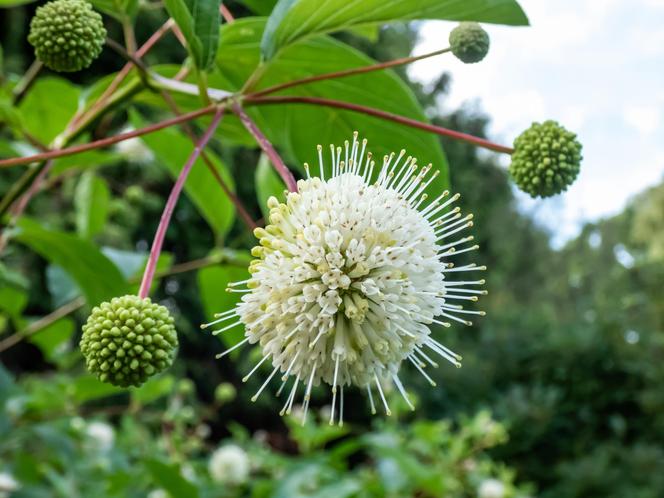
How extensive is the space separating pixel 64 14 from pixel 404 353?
566 millimetres

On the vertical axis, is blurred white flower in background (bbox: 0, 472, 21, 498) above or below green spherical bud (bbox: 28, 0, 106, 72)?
below

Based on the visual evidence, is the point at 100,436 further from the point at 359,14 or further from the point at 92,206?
the point at 359,14

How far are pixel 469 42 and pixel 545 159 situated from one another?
18 centimetres

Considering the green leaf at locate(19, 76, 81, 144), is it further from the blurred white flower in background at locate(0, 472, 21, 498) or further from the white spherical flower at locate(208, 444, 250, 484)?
the white spherical flower at locate(208, 444, 250, 484)

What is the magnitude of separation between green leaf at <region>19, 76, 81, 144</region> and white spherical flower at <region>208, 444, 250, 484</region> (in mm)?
1912

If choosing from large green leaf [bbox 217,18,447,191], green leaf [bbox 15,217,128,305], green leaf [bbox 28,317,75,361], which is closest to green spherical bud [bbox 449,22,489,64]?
large green leaf [bbox 217,18,447,191]

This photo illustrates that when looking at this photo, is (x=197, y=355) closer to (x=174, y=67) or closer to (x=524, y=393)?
(x=524, y=393)

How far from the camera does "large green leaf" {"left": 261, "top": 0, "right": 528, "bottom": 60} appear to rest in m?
0.87

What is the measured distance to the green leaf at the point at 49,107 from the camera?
1552 millimetres

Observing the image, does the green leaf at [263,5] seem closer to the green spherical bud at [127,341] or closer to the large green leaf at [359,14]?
the large green leaf at [359,14]

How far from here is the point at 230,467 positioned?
3.13m

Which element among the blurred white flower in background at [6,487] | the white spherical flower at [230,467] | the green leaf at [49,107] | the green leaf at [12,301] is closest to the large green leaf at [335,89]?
the green leaf at [49,107]

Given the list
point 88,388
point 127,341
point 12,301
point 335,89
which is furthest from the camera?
point 88,388

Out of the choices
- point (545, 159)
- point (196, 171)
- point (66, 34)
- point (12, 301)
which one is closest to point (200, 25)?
point (66, 34)
